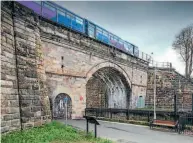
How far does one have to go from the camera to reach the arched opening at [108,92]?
85.9ft

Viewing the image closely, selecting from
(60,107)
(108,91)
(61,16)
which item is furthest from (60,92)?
(108,91)

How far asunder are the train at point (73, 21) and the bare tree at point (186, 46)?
572 inches

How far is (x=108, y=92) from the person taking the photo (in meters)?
26.9

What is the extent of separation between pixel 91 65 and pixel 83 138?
10.8 m

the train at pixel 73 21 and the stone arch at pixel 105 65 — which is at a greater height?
the train at pixel 73 21

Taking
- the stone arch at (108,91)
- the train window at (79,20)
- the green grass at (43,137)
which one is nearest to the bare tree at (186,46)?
the stone arch at (108,91)

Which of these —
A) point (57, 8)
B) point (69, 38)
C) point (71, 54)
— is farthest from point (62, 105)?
point (57, 8)

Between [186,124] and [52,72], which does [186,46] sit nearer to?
[186,124]

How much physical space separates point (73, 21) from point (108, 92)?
1136cm

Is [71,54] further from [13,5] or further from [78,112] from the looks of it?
[13,5]

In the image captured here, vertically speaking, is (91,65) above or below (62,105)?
above

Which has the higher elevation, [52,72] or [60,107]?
[52,72]

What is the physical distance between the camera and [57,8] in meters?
16.3

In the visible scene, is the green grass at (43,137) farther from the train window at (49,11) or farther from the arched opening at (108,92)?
the arched opening at (108,92)
